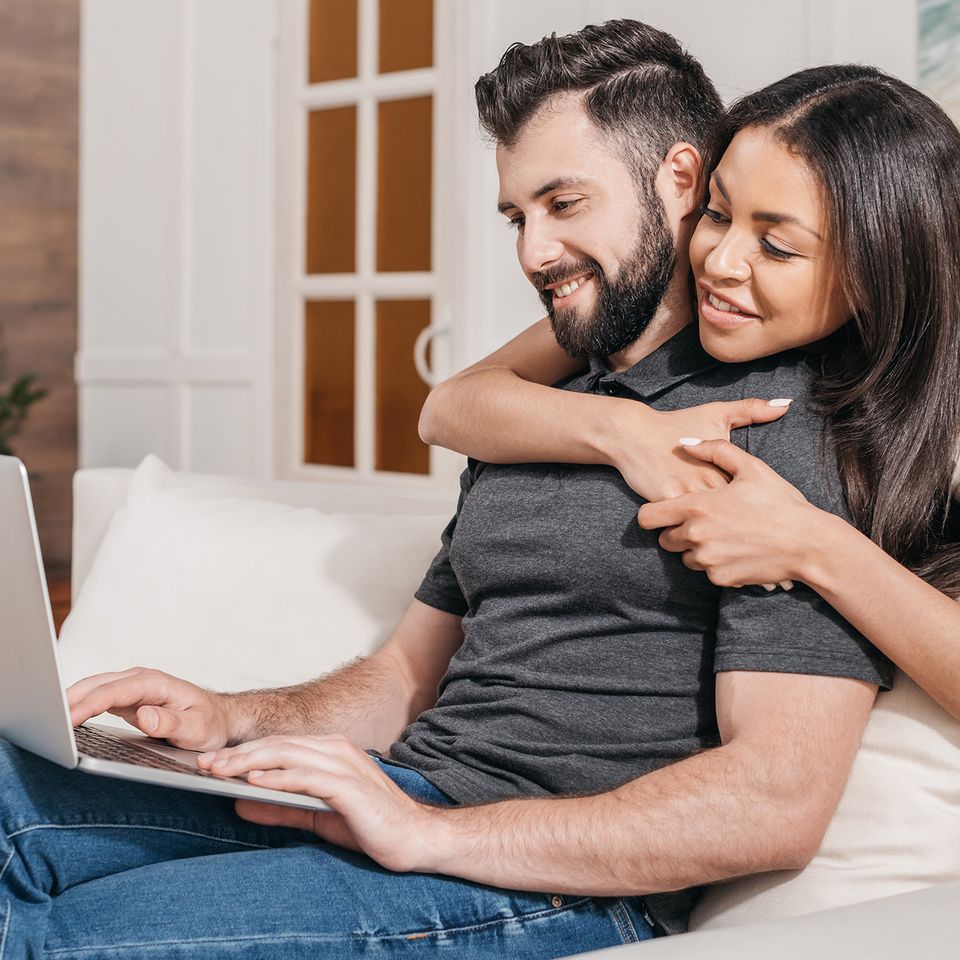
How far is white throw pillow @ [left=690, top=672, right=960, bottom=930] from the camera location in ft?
3.55

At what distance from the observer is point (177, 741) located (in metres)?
1.25

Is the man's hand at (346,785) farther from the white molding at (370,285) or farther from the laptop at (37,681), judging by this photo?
the white molding at (370,285)

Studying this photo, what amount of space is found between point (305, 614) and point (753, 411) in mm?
721

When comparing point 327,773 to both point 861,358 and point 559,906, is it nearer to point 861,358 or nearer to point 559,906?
point 559,906

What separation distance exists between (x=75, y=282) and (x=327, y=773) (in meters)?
4.81

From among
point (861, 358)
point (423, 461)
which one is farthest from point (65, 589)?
point (861, 358)

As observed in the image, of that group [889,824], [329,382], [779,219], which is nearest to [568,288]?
[779,219]

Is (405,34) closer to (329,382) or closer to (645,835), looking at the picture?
(329,382)

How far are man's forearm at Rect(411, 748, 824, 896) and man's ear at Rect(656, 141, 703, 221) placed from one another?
2.03ft

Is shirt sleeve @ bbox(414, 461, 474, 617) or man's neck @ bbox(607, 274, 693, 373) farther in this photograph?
shirt sleeve @ bbox(414, 461, 474, 617)

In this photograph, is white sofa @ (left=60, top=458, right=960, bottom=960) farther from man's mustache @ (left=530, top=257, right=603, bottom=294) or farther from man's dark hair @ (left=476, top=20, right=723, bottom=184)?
man's dark hair @ (left=476, top=20, right=723, bottom=184)

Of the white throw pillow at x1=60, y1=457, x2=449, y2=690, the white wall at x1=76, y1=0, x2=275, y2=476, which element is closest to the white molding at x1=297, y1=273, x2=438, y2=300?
the white wall at x1=76, y1=0, x2=275, y2=476

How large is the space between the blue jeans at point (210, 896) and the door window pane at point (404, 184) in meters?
2.71

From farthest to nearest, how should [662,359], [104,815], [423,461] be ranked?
[423,461] → [662,359] → [104,815]
